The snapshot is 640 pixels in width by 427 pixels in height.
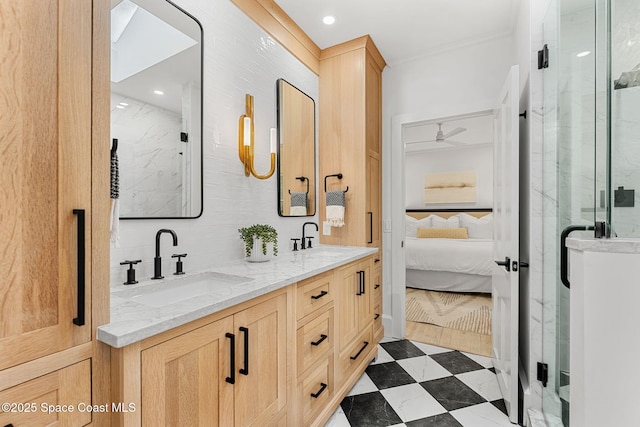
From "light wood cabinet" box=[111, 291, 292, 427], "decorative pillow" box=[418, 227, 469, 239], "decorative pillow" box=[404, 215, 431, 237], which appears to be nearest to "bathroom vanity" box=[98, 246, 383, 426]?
"light wood cabinet" box=[111, 291, 292, 427]

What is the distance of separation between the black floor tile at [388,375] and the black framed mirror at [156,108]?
170 cm

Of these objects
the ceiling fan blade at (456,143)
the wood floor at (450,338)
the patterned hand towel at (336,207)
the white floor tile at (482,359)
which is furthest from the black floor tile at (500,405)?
the ceiling fan blade at (456,143)

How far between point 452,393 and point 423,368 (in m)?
0.33

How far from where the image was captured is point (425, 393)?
6.72 feet

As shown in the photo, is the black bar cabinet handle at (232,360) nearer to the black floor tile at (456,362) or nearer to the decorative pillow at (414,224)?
the black floor tile at (456,362)

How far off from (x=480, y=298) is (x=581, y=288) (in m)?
3.36

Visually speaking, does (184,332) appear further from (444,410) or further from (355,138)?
(355,138)

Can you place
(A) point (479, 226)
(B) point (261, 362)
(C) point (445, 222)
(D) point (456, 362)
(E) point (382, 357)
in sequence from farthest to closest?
(C) point (445, 222)
(A) point (479, 226)
(E) point (382, 357)
(D) point (456, 362)
(B) point (261, 362)

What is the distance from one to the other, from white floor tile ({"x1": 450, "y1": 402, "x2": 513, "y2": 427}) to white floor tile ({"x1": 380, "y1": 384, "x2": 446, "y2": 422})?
0.11m

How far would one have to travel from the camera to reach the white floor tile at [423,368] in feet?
7.41

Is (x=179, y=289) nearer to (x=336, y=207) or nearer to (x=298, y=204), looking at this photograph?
(x=298, y=204)

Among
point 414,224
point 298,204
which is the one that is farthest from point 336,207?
point 414,224

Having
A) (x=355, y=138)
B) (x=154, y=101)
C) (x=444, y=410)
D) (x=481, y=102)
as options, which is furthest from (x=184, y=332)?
(x=481, y=102)

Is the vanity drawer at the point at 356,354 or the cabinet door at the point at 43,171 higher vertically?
the cabinet door at the point at 43,171
